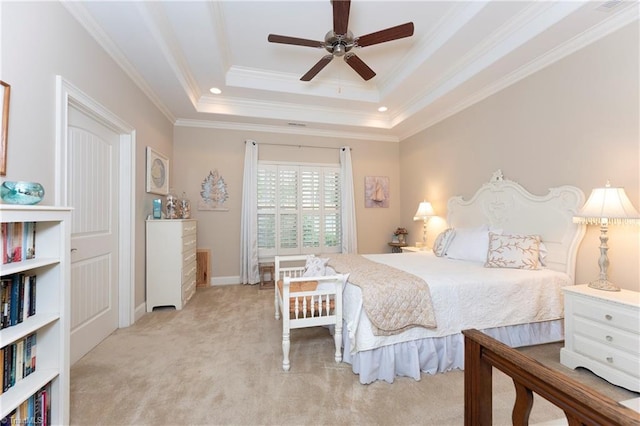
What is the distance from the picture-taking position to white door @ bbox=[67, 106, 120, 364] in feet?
A: 7.37

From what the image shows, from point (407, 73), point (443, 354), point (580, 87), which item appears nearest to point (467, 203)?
point (580, 87)

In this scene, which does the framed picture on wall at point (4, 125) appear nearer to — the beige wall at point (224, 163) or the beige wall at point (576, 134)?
the beige wall at point (224, 163)

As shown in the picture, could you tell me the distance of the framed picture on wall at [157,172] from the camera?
11.3ft

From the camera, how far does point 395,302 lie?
6.54 feet

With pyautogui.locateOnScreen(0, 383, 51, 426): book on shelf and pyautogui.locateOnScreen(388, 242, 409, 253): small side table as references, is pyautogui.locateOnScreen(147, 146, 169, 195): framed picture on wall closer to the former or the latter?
pyautogui.locateOnScreen(0, 383, 51, 426): book on shelf

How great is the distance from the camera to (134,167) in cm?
304

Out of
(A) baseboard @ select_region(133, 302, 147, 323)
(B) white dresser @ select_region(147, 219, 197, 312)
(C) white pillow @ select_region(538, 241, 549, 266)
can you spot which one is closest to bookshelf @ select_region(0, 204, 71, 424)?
(A) baseboard @ select_region(133, 302, 147, 323)

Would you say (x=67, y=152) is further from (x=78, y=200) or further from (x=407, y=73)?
(x=407, y=73)

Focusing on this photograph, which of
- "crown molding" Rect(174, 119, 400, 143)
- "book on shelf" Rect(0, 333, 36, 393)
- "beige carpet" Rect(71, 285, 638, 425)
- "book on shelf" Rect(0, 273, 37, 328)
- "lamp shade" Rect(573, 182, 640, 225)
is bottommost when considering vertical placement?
"beige carpet" Rect(71, 285, 638, 425)

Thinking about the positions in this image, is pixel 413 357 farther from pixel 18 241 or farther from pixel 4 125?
pixel 4 125

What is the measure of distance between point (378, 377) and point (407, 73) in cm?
332

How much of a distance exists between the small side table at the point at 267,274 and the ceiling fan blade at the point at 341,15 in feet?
10.7

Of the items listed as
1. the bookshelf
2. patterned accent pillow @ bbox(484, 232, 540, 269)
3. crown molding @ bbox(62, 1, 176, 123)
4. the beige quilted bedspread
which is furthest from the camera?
patterned accent pillow @ bbox(484, 232, 540, 269)

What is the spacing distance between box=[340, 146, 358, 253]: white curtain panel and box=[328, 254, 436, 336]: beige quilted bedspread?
110 inches
